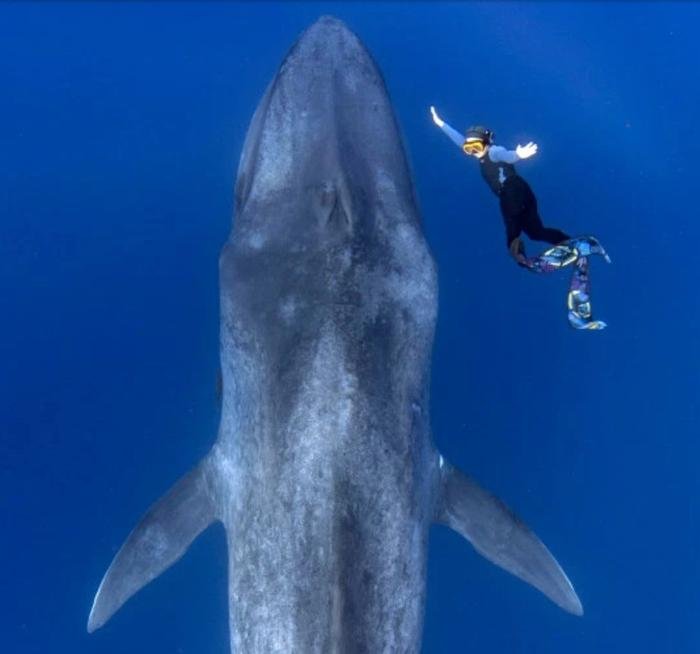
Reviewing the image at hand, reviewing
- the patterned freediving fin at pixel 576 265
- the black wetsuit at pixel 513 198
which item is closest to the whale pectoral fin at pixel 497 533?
the patterned freediving fin at pixel 576 265

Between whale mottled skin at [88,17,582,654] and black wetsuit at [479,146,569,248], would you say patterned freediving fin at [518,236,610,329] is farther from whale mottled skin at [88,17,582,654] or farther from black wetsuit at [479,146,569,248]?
whale mottled skin at [88,17,582,654]

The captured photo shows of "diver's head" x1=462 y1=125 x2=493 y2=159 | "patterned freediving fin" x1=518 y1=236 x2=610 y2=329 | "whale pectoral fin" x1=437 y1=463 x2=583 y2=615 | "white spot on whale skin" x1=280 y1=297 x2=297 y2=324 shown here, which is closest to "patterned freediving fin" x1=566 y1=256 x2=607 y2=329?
"patterned freediving fin" x1=518 y1=236 x2=610 y2=329

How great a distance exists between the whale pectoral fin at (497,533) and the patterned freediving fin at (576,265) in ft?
12.5

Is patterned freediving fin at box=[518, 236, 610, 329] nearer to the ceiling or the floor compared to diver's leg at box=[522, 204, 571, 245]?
nearer to the floor

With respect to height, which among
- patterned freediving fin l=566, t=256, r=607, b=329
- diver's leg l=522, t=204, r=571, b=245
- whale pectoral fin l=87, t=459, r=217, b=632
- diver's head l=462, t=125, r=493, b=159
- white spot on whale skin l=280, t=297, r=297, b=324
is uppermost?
diver's head l=462, t=125, r=493, b=159

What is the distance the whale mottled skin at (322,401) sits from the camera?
7.16m

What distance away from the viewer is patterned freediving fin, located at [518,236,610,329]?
1183cm

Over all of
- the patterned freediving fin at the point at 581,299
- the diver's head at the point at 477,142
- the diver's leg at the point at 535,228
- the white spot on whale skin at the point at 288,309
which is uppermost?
the diver's head at the point at 477,142

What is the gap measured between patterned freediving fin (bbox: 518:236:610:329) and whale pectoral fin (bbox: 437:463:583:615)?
3799 millimetres

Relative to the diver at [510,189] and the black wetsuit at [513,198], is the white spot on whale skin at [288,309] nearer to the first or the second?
the diver at [510,189]

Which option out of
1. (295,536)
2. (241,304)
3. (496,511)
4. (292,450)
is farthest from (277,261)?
(496,511)

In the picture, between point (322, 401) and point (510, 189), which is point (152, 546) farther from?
point (510, 189)

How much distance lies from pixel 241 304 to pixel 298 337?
0.74 metres

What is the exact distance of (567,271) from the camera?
1355 centimetres
